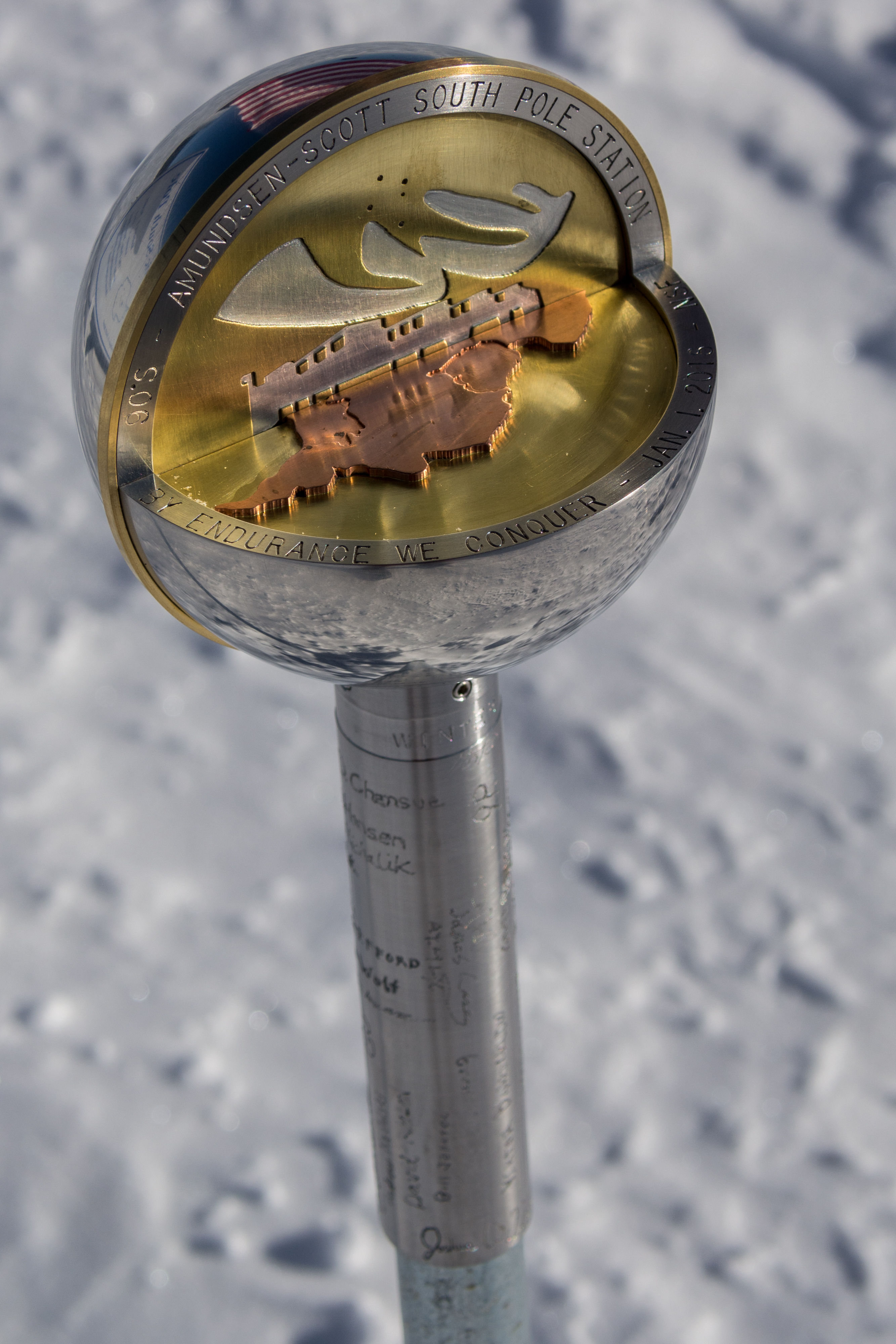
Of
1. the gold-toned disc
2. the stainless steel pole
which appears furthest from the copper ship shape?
the stainless steel pole

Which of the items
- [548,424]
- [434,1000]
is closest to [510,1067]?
[434,1000]

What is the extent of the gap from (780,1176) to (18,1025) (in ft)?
1.70

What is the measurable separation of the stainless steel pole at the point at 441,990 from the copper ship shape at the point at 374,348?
→ 108mm

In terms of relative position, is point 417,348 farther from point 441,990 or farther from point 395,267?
point 441,990

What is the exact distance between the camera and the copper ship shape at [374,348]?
56cm

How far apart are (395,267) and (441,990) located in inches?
10.9

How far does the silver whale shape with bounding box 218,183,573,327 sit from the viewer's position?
0.54 metres

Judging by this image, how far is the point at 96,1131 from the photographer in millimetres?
1059

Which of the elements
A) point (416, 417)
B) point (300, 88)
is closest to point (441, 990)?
point (416, 417)

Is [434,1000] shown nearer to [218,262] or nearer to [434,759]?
[434,759]

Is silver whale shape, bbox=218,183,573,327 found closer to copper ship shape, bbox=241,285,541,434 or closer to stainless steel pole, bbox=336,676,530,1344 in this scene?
copper ship shape, bbox=241,285,541,434

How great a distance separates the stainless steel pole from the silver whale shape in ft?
0.45

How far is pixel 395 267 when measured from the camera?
569 mm

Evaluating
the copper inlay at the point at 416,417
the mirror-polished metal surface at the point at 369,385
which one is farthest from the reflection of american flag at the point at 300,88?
the copper inlay at the point at 416,417
